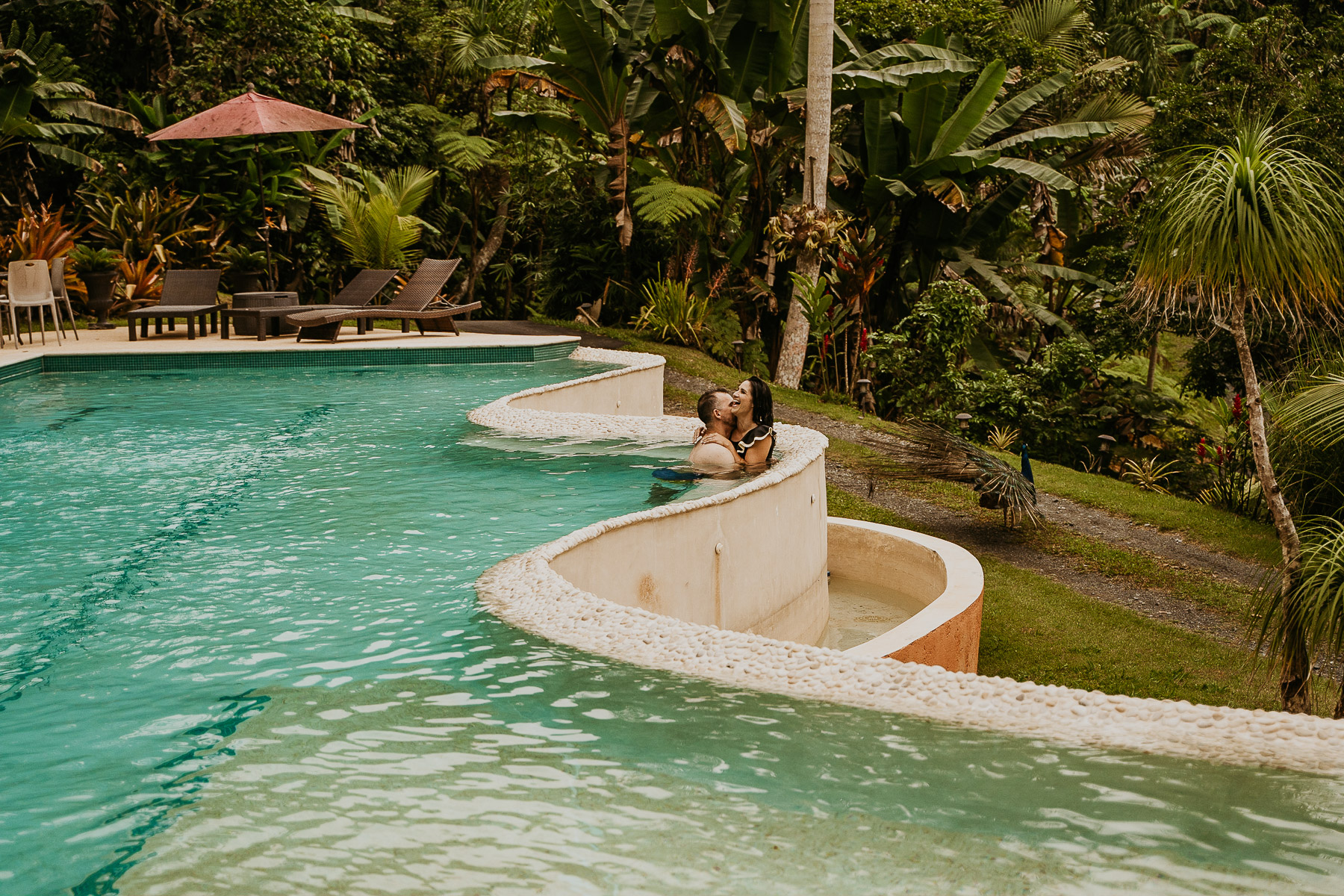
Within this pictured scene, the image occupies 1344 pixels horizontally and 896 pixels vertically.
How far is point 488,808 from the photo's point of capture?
3119mm

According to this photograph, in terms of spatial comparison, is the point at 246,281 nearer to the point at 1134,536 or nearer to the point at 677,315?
the point at 677,315

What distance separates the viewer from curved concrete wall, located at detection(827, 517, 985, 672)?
23.8 feet

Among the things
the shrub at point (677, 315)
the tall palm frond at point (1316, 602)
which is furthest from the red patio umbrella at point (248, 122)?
the tall palm frond at point (1316, 602)

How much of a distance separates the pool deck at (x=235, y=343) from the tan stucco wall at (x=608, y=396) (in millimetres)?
1817

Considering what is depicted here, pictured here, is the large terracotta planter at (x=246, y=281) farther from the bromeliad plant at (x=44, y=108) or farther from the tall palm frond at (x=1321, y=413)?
the tall palm frond at (x=1321, y=413)

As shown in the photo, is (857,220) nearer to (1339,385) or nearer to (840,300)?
(840,300)

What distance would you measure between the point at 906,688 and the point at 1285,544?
9.32 feet

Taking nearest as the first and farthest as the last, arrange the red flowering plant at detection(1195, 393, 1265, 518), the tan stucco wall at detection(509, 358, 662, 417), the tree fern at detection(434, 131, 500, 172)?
the tan stucco wall at detection(509, 358, 662, 417)
the red flowering plant at detection(1195, 393, 1265, 518)
the tree fern at detection(434, 131, 500, 172)

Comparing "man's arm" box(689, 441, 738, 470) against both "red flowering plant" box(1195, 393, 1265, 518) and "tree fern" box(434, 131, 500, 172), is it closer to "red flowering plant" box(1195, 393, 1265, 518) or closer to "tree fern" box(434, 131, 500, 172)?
"red flowering plant" box(1195, 393, 1265, 518)

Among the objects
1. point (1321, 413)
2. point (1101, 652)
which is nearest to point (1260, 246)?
point (1321, 413)

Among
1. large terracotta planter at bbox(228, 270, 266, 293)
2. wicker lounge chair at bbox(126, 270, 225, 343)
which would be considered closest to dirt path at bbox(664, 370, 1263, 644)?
wicker lounge chair at bbox(126, 270, 225, 343)

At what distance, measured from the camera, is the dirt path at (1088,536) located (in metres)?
9.47

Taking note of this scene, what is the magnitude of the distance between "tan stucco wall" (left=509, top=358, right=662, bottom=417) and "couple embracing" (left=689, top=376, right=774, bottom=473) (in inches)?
101

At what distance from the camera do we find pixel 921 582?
31.7ft
